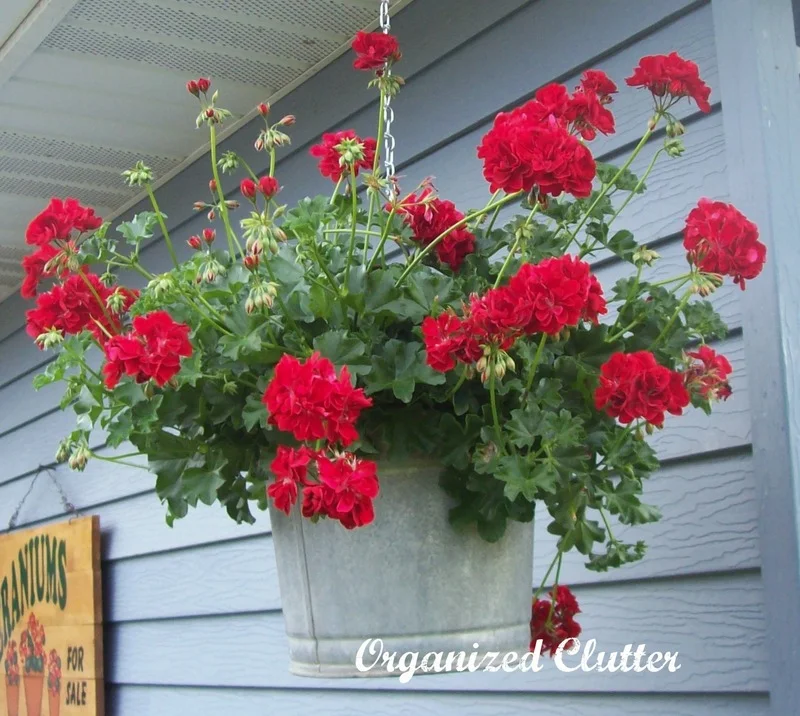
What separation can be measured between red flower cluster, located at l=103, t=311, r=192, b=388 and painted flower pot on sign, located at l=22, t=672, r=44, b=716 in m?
2.32

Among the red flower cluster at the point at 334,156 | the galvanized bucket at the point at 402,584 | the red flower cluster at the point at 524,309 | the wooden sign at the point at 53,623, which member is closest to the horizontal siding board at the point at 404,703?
the wooden sign at the point at 53,623

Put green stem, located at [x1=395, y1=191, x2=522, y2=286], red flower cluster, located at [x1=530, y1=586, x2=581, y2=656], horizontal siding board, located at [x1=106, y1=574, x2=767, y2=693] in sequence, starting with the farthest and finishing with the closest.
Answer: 1. horizontal siding board, located at [x1=106, y1=574, x2=767, y2=693]
2. red flower cluster, located at [x1=530, y1=586, x2=581, y2=656]
3. green stem, located at [x1=395, y1=191, x2=522, y2=286]

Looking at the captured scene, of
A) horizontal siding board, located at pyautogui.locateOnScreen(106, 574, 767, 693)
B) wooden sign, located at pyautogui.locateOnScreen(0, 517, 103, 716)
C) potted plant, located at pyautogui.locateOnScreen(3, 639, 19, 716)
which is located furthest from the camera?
potted plant, located at pyautogui.locateOnScreen(3, 639, 19, 716)

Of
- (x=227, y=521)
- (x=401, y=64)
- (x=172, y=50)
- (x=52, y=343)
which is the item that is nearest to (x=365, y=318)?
(x=52, y=343)

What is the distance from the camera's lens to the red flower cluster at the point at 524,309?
3.02 feet

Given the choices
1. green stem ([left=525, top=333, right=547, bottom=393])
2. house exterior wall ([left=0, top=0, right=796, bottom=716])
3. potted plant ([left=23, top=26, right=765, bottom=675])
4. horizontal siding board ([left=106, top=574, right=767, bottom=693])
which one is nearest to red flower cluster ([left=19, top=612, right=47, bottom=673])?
house exterior wall ([left=0, top=0, right=796, bottom=716])

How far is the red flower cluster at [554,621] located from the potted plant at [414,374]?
0.40 ft

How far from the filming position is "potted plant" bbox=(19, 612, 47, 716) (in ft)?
9.89

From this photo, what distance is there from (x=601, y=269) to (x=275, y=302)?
749mm

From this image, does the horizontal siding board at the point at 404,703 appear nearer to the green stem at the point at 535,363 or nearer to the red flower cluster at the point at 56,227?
the green stem at the point at 535,363

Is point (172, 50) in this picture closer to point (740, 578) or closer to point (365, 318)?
point (365, 318)

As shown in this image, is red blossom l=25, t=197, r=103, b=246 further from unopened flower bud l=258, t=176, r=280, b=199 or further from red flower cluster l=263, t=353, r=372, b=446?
red flower cluster l=263, t=353, r=372, b=446

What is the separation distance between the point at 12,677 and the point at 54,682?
1.22 feet

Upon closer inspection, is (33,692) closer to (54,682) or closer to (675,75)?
(54,682)
